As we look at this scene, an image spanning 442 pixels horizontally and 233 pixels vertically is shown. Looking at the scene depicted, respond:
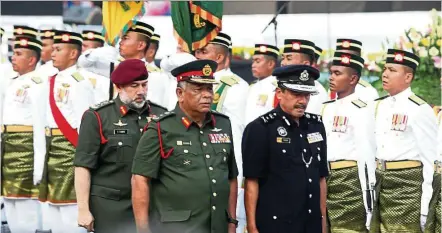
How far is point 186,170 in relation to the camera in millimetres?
6121

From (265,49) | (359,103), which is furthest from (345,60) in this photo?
(265,49)

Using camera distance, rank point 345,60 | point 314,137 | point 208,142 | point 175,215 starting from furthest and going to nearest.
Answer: point 345,60 → point 314,137 → point 208,142 → point 175,215

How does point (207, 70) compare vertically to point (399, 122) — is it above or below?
above

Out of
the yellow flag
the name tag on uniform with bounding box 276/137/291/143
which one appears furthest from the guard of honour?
the yellow flag

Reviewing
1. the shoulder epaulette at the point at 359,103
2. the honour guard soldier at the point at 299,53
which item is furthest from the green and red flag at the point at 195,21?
the shoulder epaulette at the point at 359,103

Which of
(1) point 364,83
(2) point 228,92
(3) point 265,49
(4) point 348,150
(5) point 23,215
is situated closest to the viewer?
(4) point 348,150

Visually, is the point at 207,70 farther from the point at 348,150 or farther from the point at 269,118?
the point at 348,150

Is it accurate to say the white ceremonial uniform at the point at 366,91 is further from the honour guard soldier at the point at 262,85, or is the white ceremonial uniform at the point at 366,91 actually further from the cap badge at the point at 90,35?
the cap badge at the point at 90,35

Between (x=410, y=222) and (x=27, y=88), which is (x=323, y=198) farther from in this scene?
(x=27, y=88)

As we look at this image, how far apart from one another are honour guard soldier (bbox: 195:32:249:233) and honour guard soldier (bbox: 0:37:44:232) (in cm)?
184

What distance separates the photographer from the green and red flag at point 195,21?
816cm

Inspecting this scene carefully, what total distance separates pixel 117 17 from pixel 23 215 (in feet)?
8.11

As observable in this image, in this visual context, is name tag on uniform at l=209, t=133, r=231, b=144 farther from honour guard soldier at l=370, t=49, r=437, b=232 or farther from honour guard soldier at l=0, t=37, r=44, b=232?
honour guard soldier at l=0, t=37, r=44, b=232

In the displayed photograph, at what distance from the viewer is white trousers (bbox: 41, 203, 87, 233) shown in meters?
9.34
